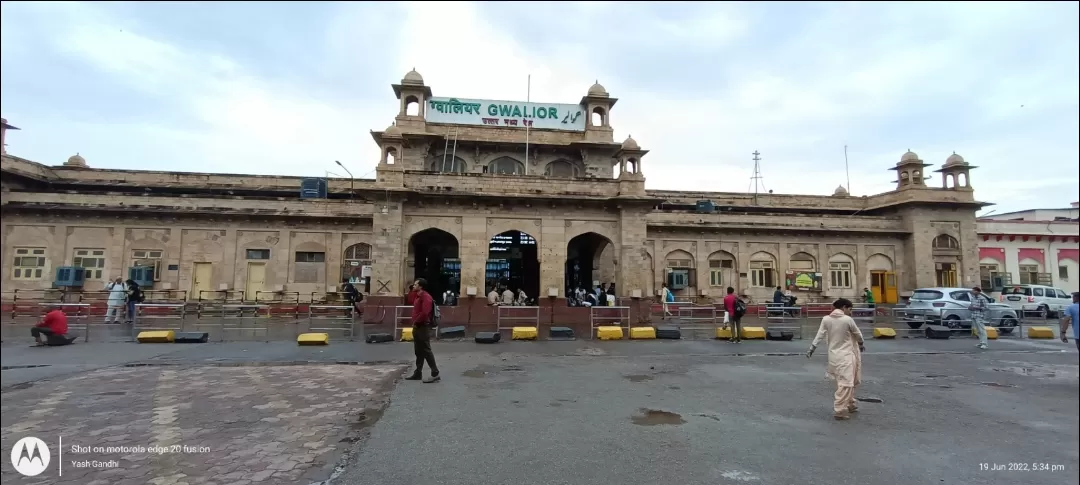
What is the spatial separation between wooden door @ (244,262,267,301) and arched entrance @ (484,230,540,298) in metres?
11.8

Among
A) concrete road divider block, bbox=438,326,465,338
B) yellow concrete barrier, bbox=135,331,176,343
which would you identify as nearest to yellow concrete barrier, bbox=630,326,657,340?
concrete road divider block, bbox=438,326,465,338

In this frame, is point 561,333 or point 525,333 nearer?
point 525,333

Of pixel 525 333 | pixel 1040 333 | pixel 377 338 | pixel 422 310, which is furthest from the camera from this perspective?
pixel 1040 333

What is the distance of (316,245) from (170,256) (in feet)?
23.2

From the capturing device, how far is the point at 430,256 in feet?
86.8

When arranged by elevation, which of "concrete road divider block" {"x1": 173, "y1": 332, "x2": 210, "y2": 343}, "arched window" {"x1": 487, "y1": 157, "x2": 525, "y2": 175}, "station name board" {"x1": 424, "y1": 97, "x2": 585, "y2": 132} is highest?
"station name board" {"x1": 424, "y1": 97, "x2": 585, "y2": 132}

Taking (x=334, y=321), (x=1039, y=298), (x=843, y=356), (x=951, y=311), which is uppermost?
(x=1039, y=298)

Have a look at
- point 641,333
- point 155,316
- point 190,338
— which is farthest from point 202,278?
point 641,333

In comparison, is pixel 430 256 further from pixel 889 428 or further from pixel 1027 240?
pixel 1027 240

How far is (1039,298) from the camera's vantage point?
79.6 ft

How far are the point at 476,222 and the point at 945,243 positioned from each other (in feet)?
93.1

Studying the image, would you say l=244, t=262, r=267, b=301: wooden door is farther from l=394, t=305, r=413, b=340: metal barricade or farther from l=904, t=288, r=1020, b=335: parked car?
l=904, t=288, r=1020, b=335: parked car

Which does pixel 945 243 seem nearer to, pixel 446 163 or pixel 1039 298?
pixel 1039 298

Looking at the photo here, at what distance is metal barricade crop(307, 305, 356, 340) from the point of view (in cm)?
1573
